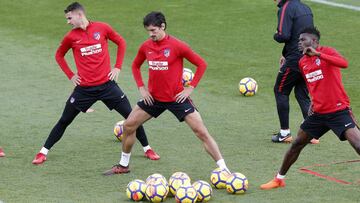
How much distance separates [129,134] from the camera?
13547mm

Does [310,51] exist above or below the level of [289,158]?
above

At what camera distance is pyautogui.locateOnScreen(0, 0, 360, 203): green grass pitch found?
43.0 ft

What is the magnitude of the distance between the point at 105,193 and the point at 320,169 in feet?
11.3

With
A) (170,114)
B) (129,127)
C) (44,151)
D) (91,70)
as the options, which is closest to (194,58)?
(129,127)

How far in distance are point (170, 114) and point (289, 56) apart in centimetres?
360

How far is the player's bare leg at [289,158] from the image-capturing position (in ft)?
41.3

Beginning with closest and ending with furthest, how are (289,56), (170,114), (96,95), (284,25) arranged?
(96,95)
(284,25)
(289,56)
(170,114)

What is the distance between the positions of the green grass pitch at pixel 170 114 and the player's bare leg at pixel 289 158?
7.8 inches

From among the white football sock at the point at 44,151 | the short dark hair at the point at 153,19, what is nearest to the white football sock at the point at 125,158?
the white football sock at the point at 44,151

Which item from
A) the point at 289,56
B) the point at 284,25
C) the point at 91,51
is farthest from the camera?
the point at 289,56

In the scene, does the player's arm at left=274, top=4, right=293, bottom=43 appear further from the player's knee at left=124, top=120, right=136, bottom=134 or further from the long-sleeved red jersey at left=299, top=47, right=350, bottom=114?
the player's knee at left=124, top=120, right=136, bottom=134

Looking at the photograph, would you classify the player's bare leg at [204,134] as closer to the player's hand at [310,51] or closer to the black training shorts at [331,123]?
the black training shorts at [331,123]

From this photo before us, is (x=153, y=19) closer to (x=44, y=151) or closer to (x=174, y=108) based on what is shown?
(x=174, y=108)

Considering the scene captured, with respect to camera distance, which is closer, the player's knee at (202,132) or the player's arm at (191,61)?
the player's arm at (191,61)
